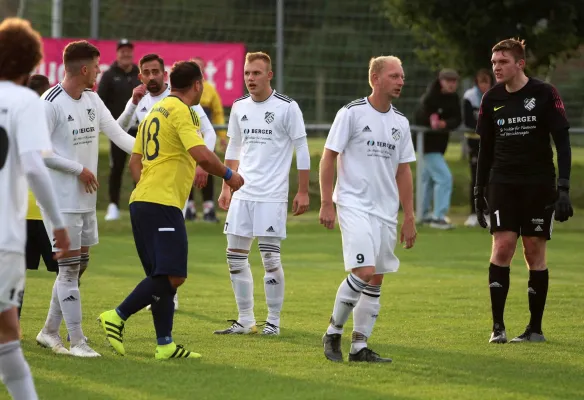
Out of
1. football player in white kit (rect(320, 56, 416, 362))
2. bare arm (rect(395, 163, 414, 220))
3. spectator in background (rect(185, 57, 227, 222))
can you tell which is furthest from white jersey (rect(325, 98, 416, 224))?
spectator in background (rect(185, 57, 227, 222))

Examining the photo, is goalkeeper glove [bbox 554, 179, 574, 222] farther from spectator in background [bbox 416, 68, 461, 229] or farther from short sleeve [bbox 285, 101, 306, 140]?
spectator in background [bbox 416, 68, 461, 229]

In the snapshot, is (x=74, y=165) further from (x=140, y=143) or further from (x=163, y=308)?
(x=163, y=308)

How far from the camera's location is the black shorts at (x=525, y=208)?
951 cm

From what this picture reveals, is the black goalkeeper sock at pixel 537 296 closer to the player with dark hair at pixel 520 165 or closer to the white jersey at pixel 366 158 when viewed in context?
the player with dark hair at pixel 520 165

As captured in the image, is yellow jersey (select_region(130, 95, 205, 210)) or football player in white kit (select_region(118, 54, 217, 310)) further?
football player in white kit (select_region(118, 54, 217, 310))

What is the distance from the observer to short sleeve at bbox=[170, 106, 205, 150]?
8258 mm

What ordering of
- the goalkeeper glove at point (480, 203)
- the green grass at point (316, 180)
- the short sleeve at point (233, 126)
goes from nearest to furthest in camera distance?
the goalkeeper glove at point (480, 203), the short sleeve at point (233, 126), the green grass at point (316, 180)

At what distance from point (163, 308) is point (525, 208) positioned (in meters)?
2.83

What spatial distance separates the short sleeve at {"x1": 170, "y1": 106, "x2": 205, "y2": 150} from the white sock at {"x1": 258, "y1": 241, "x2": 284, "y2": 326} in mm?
1974

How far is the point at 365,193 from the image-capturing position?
8562mm

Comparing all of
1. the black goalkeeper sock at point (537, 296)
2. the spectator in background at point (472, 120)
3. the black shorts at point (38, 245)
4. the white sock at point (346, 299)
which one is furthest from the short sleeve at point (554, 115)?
the spectator in background at point (472, 120)

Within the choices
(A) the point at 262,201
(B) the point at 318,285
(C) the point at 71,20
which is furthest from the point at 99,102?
(C) the point at 71,20

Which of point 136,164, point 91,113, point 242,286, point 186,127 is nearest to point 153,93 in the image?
point 242,286

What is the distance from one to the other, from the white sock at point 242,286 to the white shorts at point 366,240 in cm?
160
